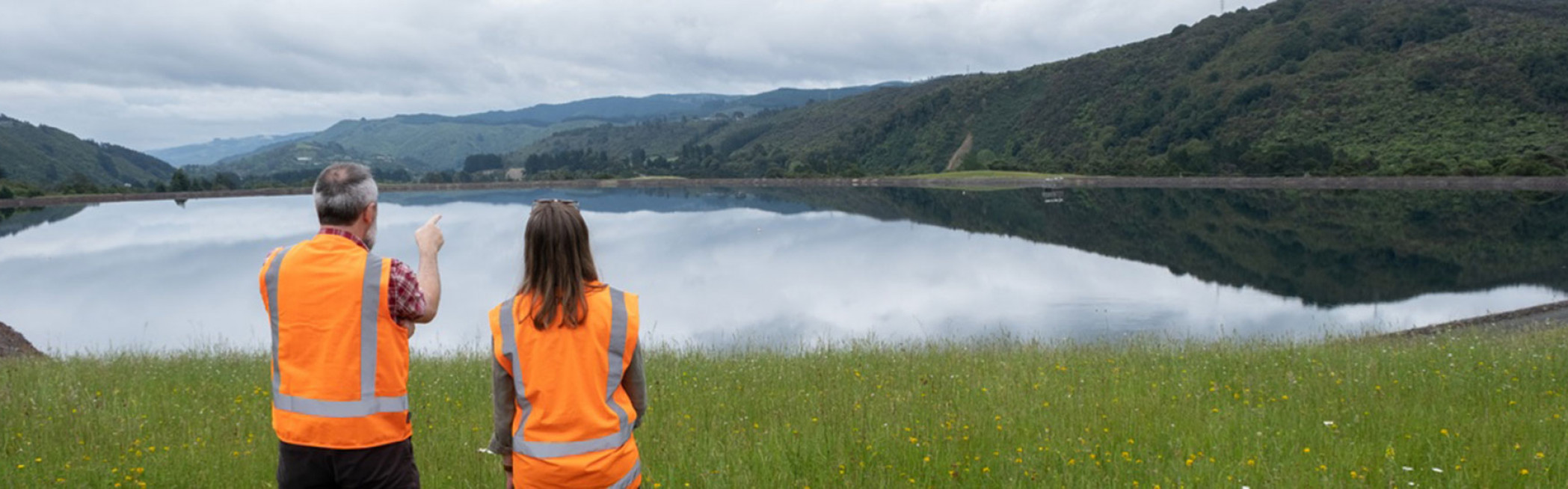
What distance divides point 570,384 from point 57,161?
198m

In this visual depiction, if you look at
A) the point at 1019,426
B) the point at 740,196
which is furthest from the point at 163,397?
the point at 740,196

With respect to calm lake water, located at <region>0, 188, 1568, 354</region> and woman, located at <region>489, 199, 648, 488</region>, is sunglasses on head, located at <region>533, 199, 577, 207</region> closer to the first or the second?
woman, located at <region>489, 199, 648, 488</region>

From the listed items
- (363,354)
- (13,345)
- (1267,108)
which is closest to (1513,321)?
(363,354)

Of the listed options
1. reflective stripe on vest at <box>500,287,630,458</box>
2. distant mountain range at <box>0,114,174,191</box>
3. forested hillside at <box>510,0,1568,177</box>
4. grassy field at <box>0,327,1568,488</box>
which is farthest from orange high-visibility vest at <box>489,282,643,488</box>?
distant mountain range at <box>0,114,174,191</box>

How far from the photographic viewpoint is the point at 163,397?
8.34m

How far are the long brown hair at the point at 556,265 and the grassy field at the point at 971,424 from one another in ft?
7.84

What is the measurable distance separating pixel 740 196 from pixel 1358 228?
226 feet

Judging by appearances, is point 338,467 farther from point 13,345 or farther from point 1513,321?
point 1513,321

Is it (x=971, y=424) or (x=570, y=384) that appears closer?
(x=570, y=384)

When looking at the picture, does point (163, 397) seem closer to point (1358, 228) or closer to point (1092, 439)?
point (1092, 439)

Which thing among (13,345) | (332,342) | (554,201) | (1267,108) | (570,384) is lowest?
(13,345)

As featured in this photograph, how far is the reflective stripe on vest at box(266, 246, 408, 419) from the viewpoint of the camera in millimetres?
3465

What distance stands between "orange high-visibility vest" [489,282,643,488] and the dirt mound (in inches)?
684

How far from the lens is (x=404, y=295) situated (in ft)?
11.6
